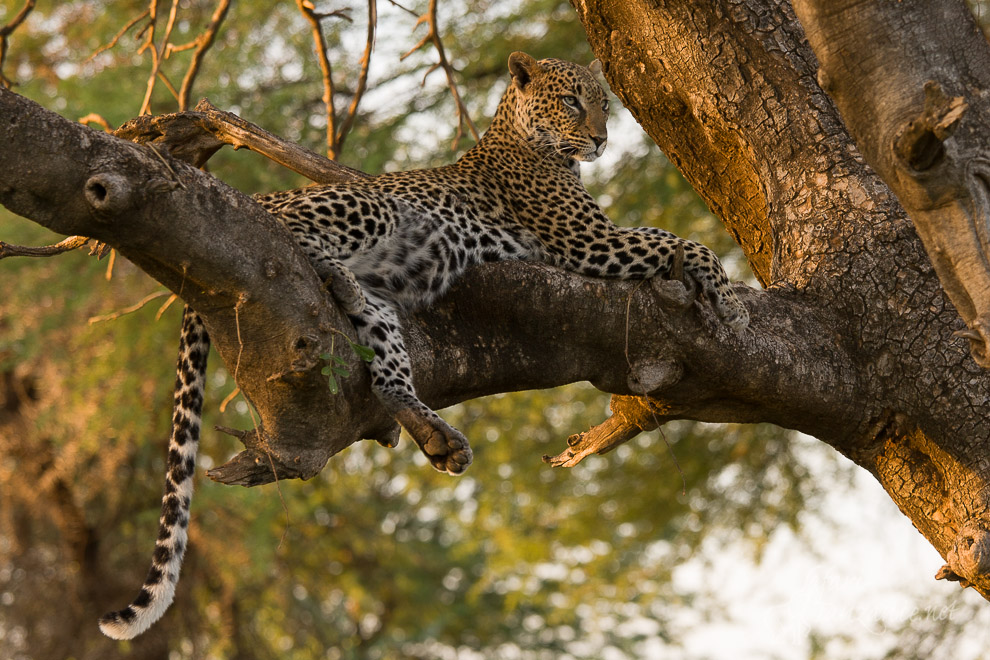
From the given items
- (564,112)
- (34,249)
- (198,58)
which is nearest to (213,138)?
(198,58)

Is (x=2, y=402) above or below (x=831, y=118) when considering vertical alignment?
above

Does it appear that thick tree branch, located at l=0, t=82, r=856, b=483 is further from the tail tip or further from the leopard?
the tail tip

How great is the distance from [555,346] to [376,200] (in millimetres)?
1042

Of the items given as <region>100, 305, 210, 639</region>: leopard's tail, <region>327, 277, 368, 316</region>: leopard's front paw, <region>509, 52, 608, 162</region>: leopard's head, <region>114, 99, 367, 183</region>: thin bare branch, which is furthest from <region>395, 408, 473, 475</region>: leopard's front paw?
<region>509, 52, 608, 162</region>: leopard's head

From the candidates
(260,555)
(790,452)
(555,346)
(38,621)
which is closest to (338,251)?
(555,346)

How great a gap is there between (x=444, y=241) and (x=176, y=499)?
5.17ft

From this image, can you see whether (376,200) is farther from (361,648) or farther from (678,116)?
(361,648)

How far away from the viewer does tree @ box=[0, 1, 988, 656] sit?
3748 mm

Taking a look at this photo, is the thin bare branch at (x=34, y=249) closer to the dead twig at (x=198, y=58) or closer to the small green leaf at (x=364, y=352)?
the small green leaf at (x=364, y=352)

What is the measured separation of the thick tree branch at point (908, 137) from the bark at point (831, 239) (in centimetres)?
131

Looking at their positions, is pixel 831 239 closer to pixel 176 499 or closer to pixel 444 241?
pixel 444 241

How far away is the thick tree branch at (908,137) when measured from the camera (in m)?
3.29

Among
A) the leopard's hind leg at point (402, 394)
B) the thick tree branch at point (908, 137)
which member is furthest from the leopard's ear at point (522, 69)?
the thick tree branch at point (908, 137)

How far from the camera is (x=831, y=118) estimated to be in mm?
5277
